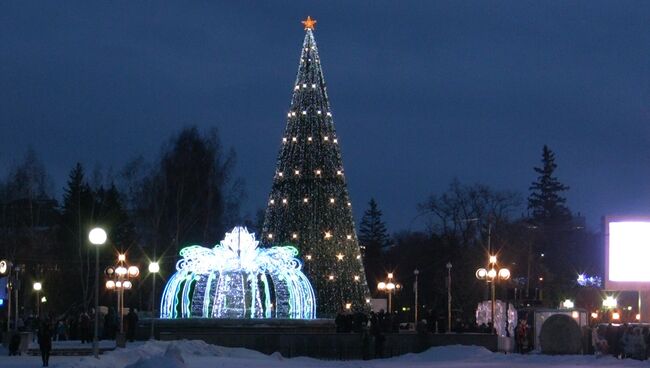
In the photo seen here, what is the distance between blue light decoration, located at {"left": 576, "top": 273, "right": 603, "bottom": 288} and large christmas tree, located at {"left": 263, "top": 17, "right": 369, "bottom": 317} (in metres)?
44.4

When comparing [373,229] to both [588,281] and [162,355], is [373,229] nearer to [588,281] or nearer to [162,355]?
[588,281]

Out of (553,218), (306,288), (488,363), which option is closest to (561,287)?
(553,218)

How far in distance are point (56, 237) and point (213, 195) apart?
62.0 feet

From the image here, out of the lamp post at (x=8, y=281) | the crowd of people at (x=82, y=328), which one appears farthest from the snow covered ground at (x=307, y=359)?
the lamp post at (x=8, y=281)

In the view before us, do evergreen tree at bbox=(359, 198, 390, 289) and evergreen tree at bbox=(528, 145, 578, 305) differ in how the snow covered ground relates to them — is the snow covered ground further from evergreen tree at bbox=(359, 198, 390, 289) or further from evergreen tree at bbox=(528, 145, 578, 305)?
evergreen tree at bbox=(359, 198, 390, 289)

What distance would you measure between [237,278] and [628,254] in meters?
16.0

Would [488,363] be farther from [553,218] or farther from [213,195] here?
[553,218]

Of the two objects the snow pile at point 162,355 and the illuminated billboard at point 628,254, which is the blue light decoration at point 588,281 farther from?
the snow pile at point 162,355

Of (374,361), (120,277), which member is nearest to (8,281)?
(120,277)

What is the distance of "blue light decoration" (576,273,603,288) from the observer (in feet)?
332

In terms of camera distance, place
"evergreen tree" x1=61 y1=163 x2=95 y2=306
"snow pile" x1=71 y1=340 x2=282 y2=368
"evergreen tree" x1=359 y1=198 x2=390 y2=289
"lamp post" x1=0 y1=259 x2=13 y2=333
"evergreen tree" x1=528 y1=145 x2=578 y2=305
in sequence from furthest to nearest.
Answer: "evergreen tree" x1=359 y1=198 x2=390 y2=289 < "evergreen tree" x1=528 y1=145 x2=578 y2=305 < "evergreen tree" x1=61 y1=163 x2=95 y2=306 < "lamp post" x1=0 y1=259 x2=13 y2=333 < "snow pile" x1=71 y1=340 x2=282 y2=368

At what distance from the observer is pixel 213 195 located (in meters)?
73.6

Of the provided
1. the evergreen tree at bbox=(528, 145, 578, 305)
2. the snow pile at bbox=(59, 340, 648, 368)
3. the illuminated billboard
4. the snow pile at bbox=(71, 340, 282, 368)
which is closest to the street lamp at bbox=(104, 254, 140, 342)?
the snow pile at bbox=(71, 340, 282, 368)

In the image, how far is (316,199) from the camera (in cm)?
6084
